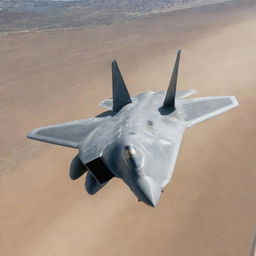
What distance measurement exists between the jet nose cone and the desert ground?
18.1 feet

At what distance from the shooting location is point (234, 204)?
17.2m

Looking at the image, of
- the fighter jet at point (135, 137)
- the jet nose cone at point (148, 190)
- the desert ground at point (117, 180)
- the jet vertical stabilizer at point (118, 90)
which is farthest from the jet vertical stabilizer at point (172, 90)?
the jet nose cone at point (148, 190)

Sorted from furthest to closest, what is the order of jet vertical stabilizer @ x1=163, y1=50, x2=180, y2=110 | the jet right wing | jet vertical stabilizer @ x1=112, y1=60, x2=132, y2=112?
jet vertical stabilizer @ x1=112, y1=60, x2=132, y2=112 → the jet right wing → jet vertical stabilizer @ x1=163, y1=50, x2=180, y2=110

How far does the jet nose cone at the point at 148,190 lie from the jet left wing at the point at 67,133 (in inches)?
253

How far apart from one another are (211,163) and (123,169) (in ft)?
33.4

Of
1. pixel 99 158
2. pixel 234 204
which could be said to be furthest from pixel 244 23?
pixel 99 158

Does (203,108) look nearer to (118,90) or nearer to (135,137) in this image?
(118,90)

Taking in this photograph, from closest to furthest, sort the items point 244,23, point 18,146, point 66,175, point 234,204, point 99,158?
point 99,158, point 234,204, point 66,175, point 18,146, point 244,23

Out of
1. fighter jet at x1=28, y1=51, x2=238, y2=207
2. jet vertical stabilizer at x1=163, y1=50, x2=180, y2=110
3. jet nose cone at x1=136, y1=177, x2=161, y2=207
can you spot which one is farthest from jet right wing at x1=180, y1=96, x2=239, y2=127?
jet nose cone at x1=136, y1=177, x2=161, y2=207

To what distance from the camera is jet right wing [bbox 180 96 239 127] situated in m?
19.0

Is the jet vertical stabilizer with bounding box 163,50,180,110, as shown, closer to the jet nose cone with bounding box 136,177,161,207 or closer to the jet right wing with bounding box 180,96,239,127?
the jet right wing with bounding box 180,96,239,127

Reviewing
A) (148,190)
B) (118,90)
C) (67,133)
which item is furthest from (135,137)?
(118,90)

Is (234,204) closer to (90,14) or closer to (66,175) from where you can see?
(66,175)

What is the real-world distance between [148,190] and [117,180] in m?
8.75
